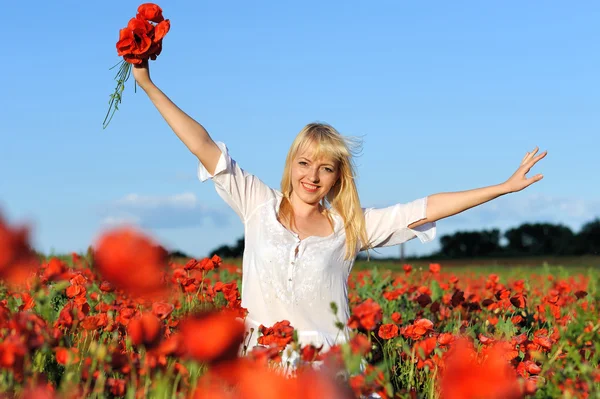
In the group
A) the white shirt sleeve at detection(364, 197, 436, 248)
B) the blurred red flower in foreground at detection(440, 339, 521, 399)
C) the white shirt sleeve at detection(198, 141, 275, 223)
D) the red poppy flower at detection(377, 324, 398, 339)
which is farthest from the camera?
the white shirt sleeve at detection(364, 197, 436, 248)

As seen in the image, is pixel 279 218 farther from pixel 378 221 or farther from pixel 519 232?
pixel 519 232

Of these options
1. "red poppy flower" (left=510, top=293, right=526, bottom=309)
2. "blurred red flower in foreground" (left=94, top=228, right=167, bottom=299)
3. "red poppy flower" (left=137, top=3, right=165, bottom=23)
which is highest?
"red poppy flower" (left=137, top=3, right=165, bottom=23)

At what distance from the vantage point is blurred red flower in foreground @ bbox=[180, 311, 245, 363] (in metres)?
1.21

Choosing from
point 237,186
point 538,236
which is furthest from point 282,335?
point 538,236

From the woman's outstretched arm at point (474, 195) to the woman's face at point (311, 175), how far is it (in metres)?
0.53

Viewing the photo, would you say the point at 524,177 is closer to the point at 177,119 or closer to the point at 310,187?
the point at 310,187

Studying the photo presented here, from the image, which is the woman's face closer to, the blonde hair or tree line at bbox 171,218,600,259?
the blonde hair

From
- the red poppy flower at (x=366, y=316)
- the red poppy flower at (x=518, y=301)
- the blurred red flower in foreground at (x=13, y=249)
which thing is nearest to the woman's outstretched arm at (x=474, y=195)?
the red poppy flower at (x=518, y=301)

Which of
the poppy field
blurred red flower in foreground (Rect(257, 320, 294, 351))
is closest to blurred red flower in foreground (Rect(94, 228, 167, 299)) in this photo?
the poppy field

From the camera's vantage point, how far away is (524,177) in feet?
11.5

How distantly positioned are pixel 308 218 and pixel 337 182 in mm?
257

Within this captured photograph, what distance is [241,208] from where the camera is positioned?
3.60 m

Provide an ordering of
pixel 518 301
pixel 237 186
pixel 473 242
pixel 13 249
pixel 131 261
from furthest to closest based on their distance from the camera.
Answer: pixel 473 242
pixel 518 301
pixel 237 186
pixel 13 249
pixel 131 261

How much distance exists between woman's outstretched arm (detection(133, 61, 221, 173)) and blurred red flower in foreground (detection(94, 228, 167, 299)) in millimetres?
2305
